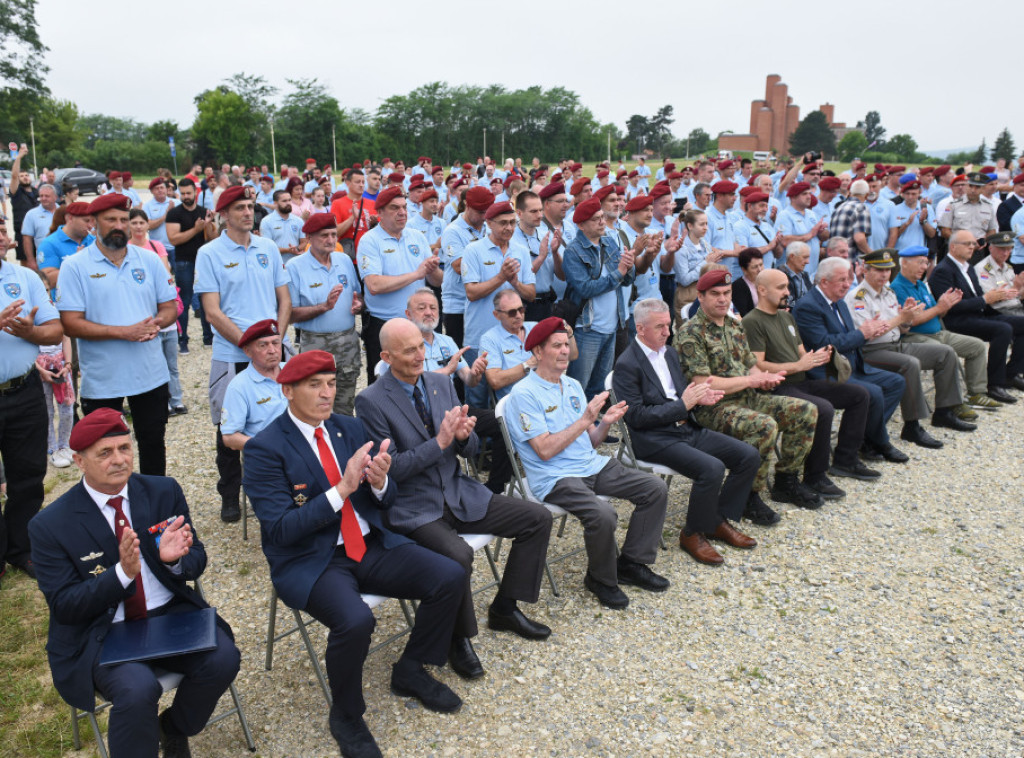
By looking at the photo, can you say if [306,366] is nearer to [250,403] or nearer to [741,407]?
[250,403]

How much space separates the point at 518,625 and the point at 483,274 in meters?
3.21

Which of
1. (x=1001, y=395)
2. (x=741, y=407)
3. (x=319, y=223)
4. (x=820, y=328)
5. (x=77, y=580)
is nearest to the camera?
(x=77, y=580)

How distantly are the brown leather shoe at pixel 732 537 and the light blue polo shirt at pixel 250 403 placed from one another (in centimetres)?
321

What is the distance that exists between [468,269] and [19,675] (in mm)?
4231

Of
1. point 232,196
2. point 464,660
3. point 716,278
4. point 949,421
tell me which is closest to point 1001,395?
point 949,421

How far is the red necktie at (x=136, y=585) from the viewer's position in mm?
3193

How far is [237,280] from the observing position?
5.57 m

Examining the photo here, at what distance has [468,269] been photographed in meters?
6.45

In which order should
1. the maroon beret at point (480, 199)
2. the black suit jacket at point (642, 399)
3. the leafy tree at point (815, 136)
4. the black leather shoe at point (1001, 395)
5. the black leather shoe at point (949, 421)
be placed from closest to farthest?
the black suit jacket at point (642, 399)
the maroon beret at point (480, 199)
the black leather shoe at point (949, 421)
the black leather shoe at point (1001, 395)
the leafy tree at point (815, 136)

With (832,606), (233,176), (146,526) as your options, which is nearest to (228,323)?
(146,526)

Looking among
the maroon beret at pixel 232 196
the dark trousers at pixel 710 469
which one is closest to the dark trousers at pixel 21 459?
the maroon beret at pixel 232 196

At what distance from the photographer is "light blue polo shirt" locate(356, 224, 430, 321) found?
6324 mm

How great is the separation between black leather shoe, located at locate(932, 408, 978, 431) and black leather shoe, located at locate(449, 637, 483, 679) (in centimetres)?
613

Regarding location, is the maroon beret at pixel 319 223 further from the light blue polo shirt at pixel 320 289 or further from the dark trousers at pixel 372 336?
the dark trousers at pixel 372 336
